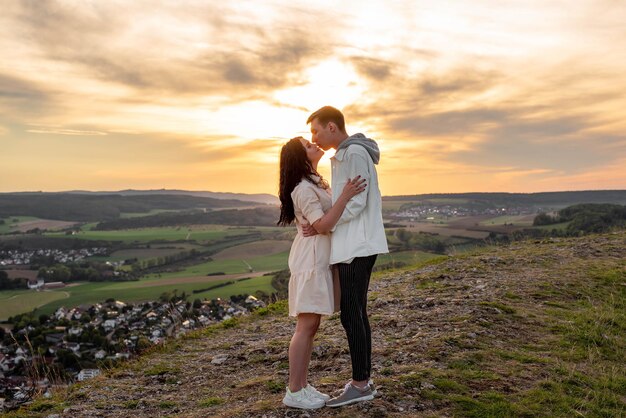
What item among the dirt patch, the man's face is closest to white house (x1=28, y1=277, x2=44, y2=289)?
the dirt patch

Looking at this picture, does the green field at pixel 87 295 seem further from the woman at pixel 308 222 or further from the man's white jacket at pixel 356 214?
the man's white jacket at pixel 356 214

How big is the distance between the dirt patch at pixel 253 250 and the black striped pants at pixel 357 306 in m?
57.4

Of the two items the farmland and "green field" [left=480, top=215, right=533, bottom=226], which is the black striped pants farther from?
"green field" [left=480, top=215, right=533, bottom=226]

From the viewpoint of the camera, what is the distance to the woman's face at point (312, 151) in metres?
4.39

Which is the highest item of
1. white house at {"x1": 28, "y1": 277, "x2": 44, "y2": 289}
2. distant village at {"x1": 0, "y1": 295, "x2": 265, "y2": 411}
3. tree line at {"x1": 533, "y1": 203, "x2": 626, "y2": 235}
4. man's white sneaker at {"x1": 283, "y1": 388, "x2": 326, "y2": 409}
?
tree line at {"x1": 533, "y1": 203, "x2": 626, "y2": 235}

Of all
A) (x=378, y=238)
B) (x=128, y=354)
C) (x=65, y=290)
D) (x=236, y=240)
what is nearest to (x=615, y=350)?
(x=378, y=238)

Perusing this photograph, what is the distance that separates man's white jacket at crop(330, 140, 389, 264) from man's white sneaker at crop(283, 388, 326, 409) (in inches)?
57.2

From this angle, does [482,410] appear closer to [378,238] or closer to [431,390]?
[431,390]

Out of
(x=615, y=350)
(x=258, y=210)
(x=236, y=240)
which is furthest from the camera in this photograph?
(x=258, y=210)

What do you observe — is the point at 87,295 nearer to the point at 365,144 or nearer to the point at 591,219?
the point at 591,219

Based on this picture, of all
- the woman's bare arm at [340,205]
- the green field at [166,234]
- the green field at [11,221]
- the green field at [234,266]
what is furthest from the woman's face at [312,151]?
the green field at [11,221]

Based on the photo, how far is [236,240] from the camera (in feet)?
257

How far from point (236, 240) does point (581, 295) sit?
70952 mm

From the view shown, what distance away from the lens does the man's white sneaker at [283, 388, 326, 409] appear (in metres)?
4.65
